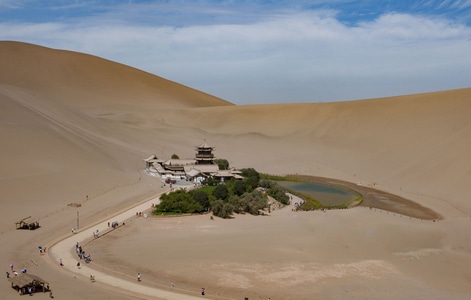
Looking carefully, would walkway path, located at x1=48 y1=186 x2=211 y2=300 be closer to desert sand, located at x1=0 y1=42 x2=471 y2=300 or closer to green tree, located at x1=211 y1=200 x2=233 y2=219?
desert sand, located at x1=0 y1=42 x2=471 y2=300

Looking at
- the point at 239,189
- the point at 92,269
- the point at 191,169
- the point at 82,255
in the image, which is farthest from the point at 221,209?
the point at 191,169

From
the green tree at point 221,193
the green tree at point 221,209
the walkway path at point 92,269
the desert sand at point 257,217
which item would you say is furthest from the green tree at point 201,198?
the walkway path at point 92,269

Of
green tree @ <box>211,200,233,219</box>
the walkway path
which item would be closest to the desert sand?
the walkway path

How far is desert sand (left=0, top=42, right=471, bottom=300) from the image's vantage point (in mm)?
21719

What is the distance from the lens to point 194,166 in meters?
49.6

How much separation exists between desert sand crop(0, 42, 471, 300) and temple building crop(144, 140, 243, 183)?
163 cm

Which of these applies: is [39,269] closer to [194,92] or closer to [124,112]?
[124,112]

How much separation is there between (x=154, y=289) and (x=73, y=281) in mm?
3343

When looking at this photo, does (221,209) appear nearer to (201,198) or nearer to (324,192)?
(201,198)

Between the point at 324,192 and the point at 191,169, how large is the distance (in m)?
12.2

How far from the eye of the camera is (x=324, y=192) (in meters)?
46.0

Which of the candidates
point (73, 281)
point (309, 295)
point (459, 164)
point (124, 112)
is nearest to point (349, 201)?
point (459, 164)

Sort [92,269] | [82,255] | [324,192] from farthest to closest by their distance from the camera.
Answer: [324,192] < [82,255] < [92,269]

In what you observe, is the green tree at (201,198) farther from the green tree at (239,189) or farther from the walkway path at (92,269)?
the walkway path at (92,269)
